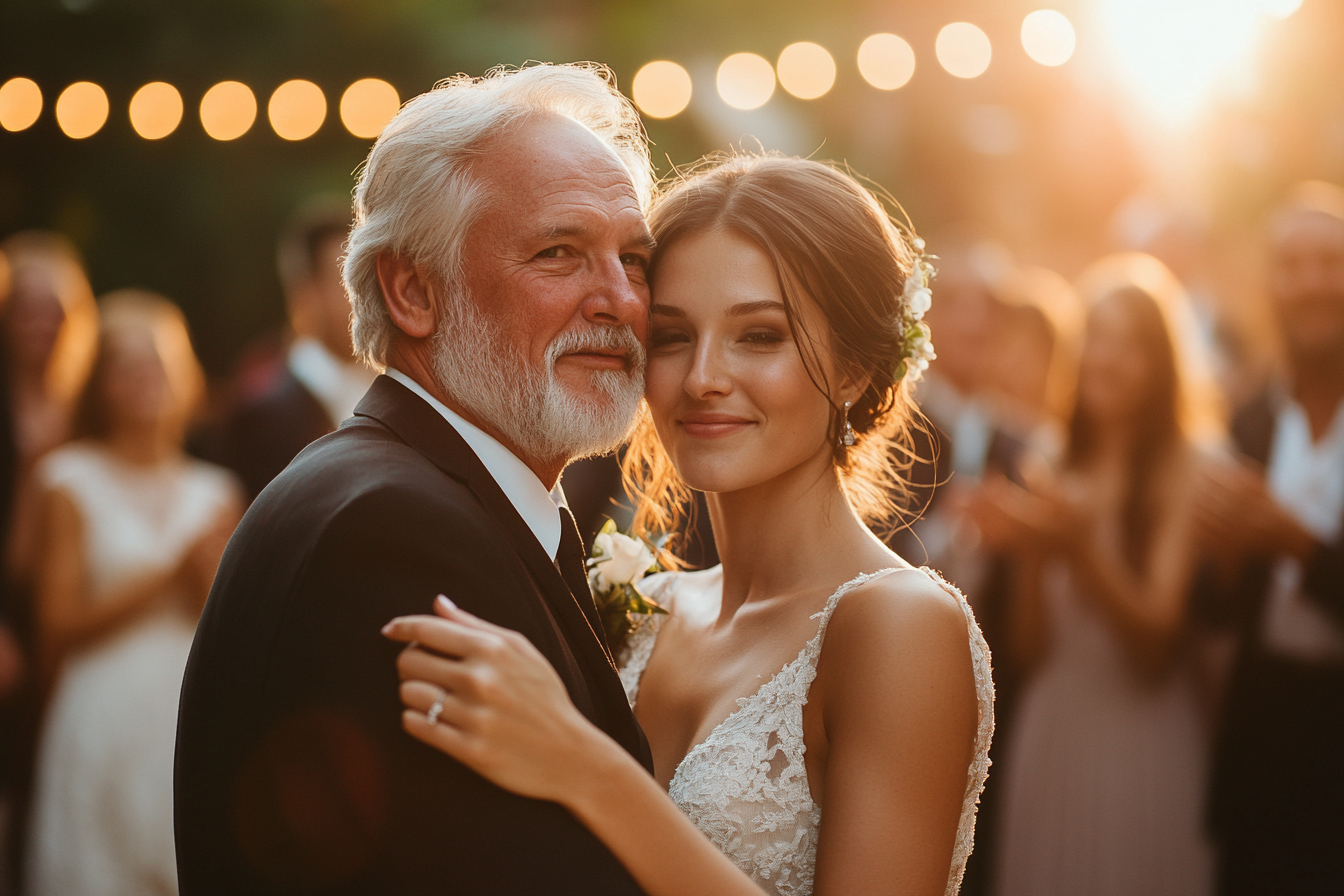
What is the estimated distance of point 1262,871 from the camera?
4.42 metres

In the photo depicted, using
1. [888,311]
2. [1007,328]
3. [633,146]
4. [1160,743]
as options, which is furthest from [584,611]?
[1007,328]

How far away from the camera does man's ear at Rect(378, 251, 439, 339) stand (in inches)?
90.1

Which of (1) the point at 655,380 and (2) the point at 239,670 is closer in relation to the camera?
(2) the point at 239,670

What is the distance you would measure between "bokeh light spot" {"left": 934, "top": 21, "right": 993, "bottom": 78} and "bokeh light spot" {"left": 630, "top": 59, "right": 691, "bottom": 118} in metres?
1.50

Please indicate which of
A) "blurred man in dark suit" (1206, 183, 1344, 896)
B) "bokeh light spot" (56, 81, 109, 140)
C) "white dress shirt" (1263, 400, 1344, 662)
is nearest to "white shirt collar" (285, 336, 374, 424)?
"bokeh light spot" (56, 81, 109, 140)

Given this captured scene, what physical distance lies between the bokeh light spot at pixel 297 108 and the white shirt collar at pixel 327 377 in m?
2.35

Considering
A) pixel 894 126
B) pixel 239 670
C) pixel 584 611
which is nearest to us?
pixel 239 670

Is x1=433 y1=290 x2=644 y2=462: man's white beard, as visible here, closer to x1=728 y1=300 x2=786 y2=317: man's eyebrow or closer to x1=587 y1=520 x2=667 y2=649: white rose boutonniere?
x1=728 y1=300 x2=786 y2=317: man's eyebrow

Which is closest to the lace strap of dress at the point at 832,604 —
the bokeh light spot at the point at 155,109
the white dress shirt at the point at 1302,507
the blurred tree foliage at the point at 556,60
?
the white dress shirt at the point at 1302,507

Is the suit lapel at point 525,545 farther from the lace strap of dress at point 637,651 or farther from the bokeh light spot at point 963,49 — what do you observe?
the bokeh light spot at point 963,49

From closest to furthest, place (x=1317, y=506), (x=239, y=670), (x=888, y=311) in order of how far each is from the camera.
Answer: (x=239, y=670)
(x=888, y=311)
(x=1317, y=506)

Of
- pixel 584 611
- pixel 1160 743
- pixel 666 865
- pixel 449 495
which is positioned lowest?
pixel 1160 743

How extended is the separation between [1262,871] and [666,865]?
3.58 metres

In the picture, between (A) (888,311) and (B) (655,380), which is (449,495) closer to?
(B) (655,380)
